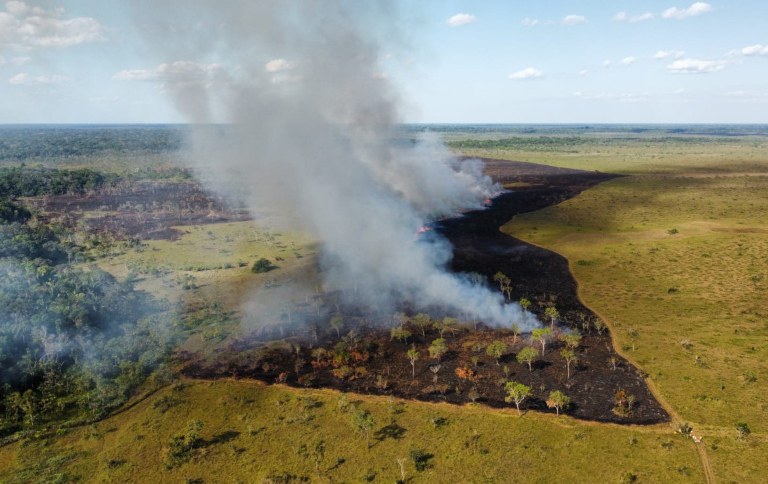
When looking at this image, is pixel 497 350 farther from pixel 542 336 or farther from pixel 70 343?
pixel 70 343

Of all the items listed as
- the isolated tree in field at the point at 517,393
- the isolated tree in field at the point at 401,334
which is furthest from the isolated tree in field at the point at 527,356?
the isolated tree in field at the point at 401,334

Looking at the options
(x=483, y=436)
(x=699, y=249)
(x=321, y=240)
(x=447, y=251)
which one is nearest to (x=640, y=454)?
(x=483, y=436)

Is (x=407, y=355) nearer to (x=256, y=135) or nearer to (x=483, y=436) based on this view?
(x=483, y=436)

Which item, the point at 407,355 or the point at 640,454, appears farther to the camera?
the point at 407,355

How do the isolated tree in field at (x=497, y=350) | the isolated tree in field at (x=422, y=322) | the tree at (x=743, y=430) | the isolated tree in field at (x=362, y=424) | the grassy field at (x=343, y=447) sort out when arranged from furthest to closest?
the isolated tree in field at (x=422, y=322) < the isolated tree in field at (x=497, y=350) < the isolated tree in field at (x=362, y=424) < the tree at (x=743, y=430) < the grassy field at (x=343, y=447)

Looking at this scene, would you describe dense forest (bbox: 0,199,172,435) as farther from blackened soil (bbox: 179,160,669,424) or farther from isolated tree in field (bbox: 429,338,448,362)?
isolated tree in field (bbox: 429,338,448,362)

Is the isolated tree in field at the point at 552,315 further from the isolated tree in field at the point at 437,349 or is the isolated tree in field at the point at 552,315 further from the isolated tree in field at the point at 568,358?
the isolated tree in field at the point at 437,349

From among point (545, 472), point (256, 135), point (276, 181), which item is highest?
point (256, 135)
